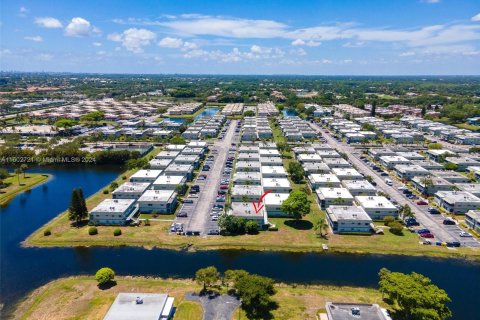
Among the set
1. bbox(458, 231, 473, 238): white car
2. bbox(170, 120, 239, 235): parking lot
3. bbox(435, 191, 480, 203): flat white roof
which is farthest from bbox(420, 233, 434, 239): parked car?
bbox(170, 120, 239, 235): parking lot

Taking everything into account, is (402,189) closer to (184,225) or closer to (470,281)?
(470,281)

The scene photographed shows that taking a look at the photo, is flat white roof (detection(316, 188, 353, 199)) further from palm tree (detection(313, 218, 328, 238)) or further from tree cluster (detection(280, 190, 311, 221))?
palm tree (detection(313, 218, 328, 238))

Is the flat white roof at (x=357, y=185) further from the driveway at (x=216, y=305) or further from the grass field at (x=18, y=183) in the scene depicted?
the grass field at (x=18, y=183)

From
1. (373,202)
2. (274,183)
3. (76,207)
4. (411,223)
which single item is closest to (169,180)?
(76,207)

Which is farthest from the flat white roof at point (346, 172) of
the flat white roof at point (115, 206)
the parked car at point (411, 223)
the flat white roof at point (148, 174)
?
the flat white roof at point (115, 206)

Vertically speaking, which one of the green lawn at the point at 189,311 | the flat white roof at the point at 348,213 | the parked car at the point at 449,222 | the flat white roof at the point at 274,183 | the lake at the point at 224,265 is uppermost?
the flat white roof at the point at 274,183
